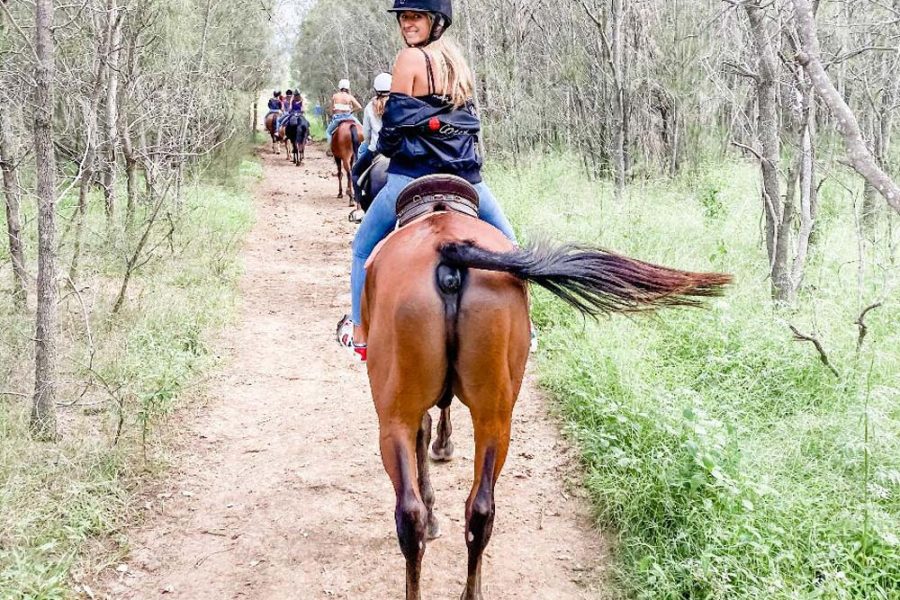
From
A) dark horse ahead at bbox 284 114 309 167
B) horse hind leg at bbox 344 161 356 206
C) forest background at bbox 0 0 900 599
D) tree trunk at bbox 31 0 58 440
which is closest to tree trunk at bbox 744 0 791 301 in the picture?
forest background at bbox 0 0 900 599

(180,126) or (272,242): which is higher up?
(180,126)

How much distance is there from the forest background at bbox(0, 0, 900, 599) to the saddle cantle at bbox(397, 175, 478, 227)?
57.0 inches

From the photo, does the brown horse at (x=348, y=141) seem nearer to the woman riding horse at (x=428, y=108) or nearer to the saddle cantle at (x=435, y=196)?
the woman riding horse at (x=428, y=108)

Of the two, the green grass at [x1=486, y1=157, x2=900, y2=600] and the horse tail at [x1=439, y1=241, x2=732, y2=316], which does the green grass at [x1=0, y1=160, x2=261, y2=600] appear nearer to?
the horse tail at [x1=439, y1=241, x2=732, y2=316]

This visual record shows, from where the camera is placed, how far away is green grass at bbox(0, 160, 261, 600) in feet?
11.3

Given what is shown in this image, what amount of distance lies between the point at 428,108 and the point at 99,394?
135 inches

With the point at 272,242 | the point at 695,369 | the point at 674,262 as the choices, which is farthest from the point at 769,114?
the point at 272,242

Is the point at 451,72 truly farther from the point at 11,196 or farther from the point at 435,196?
the point at 11,196

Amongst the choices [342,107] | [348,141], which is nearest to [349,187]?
[348,141]

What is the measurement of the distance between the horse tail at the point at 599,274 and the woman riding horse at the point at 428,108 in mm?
953

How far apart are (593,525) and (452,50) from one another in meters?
2.71

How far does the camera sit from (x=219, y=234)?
33.3 ft

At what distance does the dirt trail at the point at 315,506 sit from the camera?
11.6 ft

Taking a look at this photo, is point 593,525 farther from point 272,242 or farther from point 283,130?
point 283,130
